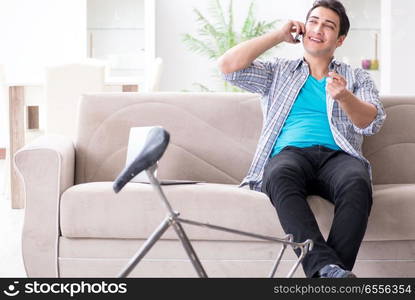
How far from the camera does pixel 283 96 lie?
2.71 m

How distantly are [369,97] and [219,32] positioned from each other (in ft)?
16.2

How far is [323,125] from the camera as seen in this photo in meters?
2.65

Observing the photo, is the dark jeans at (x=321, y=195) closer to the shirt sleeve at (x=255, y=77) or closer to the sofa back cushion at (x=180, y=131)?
the shirt sleeve at (x=255, y=77)

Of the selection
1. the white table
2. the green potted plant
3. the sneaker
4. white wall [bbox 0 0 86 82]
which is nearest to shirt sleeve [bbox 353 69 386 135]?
the sneaker

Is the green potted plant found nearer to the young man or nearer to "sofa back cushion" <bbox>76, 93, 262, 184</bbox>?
"sofa back cushion" <bbox>76, 93, 262, 184</bbox>

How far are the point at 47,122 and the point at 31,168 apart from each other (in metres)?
2.03

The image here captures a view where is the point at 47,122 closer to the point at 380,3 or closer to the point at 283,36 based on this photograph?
the point at 283,36

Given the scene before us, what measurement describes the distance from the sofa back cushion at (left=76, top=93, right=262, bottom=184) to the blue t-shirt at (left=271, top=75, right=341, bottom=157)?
36 centimetres

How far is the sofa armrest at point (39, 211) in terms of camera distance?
252 cm

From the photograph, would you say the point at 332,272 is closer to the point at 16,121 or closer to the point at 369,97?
the point at 369,97

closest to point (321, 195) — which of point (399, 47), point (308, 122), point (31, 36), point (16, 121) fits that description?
point (308, 122)

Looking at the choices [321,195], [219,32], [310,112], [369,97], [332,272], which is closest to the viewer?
[332,272]

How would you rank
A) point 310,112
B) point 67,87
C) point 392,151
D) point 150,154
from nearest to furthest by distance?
point 150,154
point 310,112
point 392,151
point 67,87

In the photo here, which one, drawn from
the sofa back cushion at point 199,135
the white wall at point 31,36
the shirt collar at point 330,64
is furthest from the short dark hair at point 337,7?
A: the white wall at point 31,36
